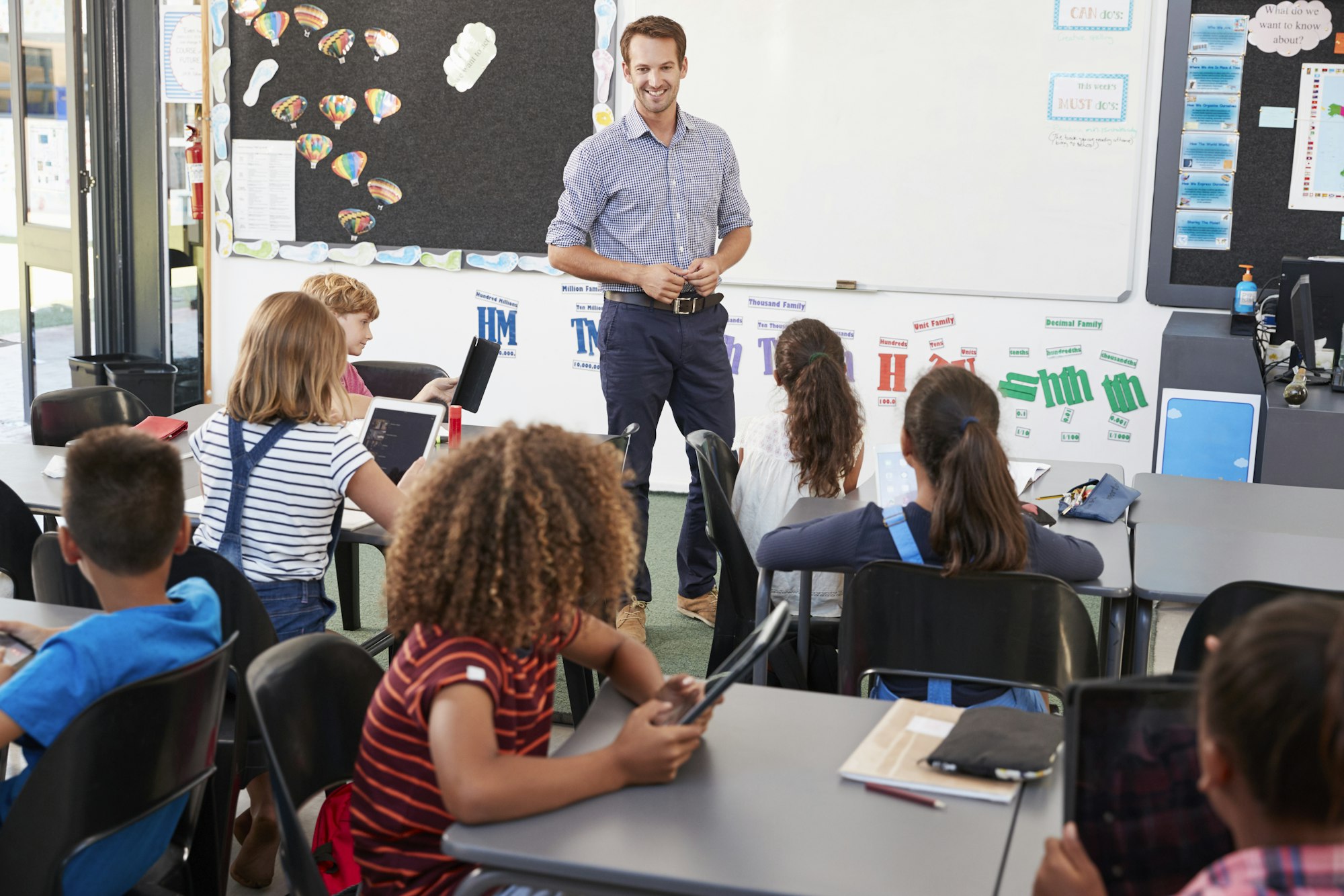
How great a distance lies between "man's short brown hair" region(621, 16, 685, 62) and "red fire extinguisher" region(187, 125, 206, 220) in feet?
8.88

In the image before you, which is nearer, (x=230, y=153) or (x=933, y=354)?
(x=933, y=354)

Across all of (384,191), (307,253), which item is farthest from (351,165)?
(307,253)

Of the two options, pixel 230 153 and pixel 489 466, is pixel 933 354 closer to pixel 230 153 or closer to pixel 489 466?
pixel 230 153

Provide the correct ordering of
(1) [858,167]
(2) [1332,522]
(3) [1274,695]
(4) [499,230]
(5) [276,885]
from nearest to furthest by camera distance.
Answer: (3) [1274,695] < (5) [276,885] < (2) [1332,522] < (1) [858,167] < (4) [499,230]

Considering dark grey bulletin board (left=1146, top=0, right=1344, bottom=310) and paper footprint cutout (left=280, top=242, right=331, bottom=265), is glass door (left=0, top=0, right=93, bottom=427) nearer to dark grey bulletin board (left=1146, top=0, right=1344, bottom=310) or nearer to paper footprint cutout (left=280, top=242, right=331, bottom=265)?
paper footprint cutout (left=280, top=242, right=331, bottom=265)

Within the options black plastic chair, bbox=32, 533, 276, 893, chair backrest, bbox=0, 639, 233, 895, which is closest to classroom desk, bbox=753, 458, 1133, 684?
black plastic chair, bbox=32, 533, 276, 893

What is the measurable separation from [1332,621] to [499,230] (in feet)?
15.3

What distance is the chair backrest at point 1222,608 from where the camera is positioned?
177 cm

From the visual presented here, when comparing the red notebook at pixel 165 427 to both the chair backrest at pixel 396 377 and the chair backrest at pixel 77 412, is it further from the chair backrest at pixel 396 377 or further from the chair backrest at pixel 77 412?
the chair backrest at pixel 396 377

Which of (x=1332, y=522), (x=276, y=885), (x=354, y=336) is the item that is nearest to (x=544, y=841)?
(x=276, y=885)

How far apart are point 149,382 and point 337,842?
3.67 metres

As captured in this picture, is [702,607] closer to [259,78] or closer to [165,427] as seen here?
[165,427]

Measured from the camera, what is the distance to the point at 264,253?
217 inches

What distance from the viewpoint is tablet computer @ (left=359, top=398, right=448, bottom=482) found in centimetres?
266
